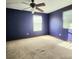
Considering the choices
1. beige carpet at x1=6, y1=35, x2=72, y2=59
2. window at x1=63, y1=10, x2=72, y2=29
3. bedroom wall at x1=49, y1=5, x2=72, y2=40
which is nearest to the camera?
beige carpet at x1=6, y1=35, x2=72, y2=59

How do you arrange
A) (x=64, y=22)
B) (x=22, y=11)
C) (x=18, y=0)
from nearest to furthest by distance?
(x=18, y=0) → (x=64, y=22) → (x=22, y=11)

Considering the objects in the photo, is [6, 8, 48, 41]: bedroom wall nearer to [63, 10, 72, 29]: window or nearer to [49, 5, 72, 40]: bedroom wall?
[49, 5, 72, 40]: bedroom wall

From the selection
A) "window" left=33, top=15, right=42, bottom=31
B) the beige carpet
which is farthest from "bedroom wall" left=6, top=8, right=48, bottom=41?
the beige carpet

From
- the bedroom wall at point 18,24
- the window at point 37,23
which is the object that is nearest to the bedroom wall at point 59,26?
the window at point 37,23

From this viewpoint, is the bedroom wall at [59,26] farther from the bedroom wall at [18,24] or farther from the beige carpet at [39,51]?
the bedroom wall at [18,24]

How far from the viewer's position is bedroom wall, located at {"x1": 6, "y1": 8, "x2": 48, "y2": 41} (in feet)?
17.1

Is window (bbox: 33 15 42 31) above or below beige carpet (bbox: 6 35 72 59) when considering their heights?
above

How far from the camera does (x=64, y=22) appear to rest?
521 centimetres

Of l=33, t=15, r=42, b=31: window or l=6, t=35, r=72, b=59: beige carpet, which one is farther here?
l=33, t=15, r=42, b=31: window

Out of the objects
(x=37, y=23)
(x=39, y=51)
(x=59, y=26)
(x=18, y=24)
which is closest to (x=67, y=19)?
(x=59, y=26)
